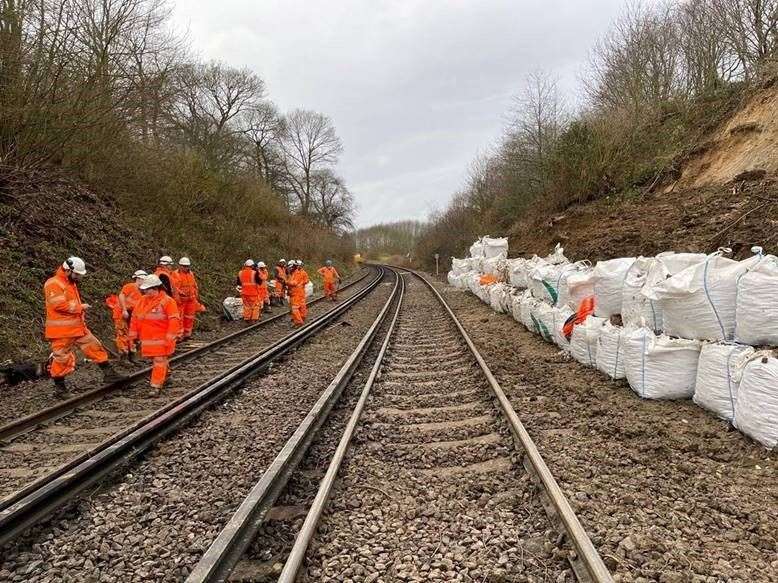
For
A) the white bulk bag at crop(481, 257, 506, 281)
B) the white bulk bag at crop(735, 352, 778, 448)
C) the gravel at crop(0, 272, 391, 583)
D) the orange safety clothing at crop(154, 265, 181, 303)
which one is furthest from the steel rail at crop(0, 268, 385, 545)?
the white bulk bag at crop(481, 257, 506, 281)

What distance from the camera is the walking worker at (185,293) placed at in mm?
9672

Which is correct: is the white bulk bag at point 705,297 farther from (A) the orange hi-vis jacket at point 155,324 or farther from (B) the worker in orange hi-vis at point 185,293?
(B) the worker in orange hi-vis at point 185,293

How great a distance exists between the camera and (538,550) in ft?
8.77

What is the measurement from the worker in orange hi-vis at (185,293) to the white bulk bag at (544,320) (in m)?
6.51

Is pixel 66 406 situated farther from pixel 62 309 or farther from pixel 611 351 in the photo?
pixel 611 351

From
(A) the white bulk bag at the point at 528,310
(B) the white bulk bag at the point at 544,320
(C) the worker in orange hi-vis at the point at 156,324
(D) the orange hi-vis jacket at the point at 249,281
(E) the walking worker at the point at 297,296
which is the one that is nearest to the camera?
(C) the worker in orange hi-vis at the point at 156,324

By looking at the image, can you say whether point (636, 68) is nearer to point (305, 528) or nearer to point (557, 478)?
point (557, 478)

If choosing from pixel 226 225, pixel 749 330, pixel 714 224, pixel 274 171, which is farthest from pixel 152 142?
pixel 274 171

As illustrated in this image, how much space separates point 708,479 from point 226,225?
19020 millimetres

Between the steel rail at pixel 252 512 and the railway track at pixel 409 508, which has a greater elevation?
the steel rail at pixel 252 512

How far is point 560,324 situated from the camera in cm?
744

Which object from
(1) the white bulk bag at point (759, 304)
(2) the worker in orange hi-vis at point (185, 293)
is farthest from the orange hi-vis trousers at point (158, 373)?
(1) the white bulk bag at point (759, 304)

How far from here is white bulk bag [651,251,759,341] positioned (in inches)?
170

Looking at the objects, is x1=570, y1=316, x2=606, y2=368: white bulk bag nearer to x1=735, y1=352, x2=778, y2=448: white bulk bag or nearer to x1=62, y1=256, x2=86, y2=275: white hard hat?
x1=735, y1=352, x2=778, y2=448: white bulk bag
